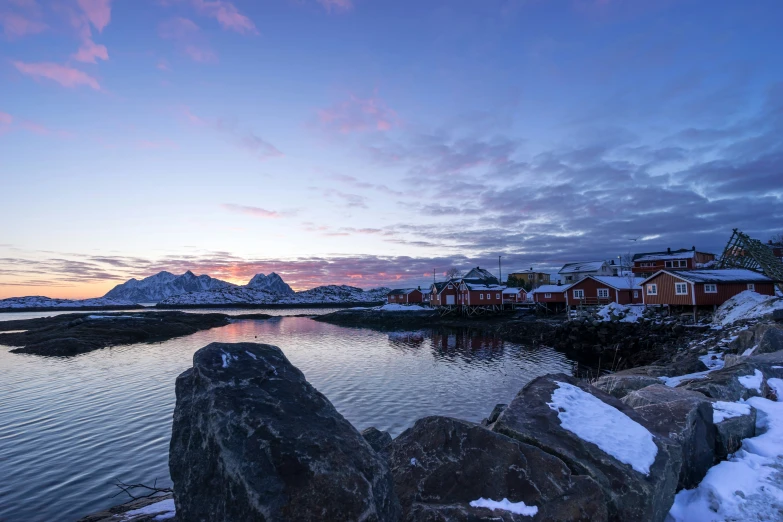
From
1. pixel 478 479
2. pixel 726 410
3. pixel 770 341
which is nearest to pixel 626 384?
pixel 726 410

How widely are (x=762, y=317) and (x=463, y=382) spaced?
21160 millimetres

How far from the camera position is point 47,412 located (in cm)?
1727

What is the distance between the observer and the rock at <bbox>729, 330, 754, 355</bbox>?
19.0 m

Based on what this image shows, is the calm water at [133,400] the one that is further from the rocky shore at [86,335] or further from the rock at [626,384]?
the rock at [626,384]

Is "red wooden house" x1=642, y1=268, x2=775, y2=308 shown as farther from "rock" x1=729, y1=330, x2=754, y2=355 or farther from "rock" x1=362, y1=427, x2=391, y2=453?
"rock" x1=362, y1=427, x2=391, y2=453

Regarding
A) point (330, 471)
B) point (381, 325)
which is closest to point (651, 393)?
point (330, 471)

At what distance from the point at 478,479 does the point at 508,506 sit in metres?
0.43

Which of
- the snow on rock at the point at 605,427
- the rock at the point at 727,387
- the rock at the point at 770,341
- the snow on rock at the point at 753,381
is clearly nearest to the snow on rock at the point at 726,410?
the rock at the point at 727,387

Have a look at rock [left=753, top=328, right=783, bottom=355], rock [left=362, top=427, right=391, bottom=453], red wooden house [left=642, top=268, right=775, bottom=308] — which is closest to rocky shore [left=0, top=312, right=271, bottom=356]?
rock [left=362, top=427, right=391, bottom=453]

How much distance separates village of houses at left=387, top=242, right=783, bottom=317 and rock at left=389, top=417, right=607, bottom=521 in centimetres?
4341

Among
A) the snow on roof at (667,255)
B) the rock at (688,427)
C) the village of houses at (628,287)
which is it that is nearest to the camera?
the rock at (688,427)

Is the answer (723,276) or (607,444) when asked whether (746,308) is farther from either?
(607,444)

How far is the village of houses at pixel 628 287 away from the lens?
39969 mm

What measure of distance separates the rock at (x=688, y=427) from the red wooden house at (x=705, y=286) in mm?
40507
